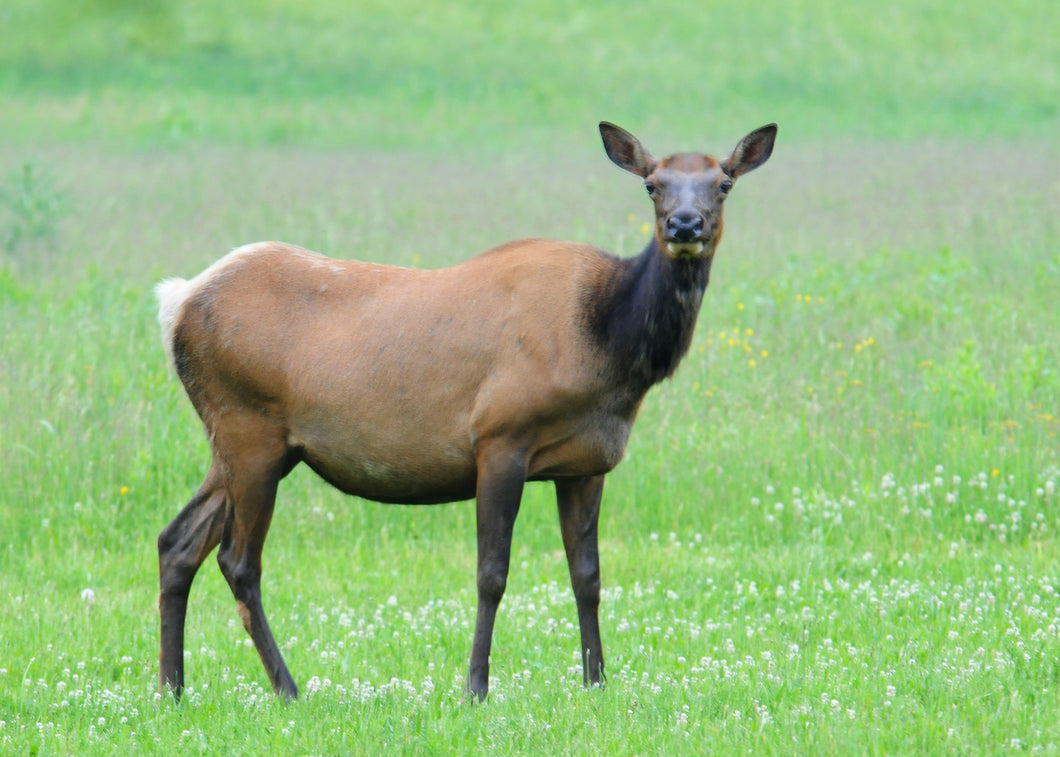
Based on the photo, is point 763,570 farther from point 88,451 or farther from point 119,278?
point 119,278

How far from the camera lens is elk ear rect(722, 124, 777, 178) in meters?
6.16

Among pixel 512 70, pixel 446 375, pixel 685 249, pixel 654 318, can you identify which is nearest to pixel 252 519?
pixel 446 375

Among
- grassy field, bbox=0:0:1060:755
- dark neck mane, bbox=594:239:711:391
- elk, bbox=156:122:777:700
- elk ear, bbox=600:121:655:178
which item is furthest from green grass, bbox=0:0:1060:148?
dark neck mane, bbox=594:239:711:391

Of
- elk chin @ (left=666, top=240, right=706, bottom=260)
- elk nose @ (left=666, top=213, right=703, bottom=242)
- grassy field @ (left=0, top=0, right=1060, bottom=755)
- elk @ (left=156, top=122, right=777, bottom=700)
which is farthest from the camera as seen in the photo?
elk @ (left=156, top=122, right=777, bottom=700)

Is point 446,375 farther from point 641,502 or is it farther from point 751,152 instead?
point 641,502

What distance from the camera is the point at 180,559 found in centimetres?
630

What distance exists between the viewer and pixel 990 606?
6.63m

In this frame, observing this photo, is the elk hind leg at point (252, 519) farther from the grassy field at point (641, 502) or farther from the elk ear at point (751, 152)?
the elk ear at point (751, 152)

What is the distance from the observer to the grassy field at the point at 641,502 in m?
5.39

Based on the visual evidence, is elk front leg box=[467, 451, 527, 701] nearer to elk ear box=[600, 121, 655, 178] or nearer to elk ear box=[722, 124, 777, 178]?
elk ear box=[600, 121, 655, 178]

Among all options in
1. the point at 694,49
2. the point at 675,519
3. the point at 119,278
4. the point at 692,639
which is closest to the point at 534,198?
the point at 119,278

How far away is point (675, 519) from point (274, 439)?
3190 millimetres

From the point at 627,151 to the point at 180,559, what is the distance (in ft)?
9.05

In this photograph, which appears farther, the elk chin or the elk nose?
the elk chin
